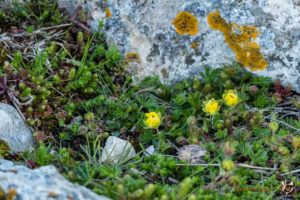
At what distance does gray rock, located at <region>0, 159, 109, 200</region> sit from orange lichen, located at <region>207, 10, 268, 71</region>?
7.50 ft

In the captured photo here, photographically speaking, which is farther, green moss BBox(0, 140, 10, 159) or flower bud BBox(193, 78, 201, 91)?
flower bud BBox(193, 78, 201, 91)

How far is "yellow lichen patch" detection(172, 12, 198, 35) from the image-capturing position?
3635 millimetres

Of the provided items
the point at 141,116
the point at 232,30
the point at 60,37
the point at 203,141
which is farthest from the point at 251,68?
the point at 60,37

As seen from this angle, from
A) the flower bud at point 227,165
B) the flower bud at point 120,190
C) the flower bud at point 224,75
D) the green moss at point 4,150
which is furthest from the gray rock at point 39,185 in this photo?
the flower bud at point 224,75

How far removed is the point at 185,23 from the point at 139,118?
1.17 meters

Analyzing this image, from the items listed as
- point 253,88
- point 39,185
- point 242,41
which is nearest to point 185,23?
point 242,41

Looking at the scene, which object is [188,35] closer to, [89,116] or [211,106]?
[211,106]

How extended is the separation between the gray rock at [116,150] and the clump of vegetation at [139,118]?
80 mm

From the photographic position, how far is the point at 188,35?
3684 millimetres

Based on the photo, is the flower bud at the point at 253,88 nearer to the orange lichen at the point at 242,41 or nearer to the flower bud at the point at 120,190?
the orange lichen at the point at 242,41

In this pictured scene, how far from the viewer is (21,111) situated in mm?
3145

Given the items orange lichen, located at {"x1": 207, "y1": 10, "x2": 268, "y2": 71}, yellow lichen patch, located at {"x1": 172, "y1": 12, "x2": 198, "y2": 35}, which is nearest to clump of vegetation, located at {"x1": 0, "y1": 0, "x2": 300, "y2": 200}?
orange lichen, located at {"x1": 207, "y1": 10, "x2": 268, "y2": 71}

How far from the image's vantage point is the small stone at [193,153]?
286 centimetres

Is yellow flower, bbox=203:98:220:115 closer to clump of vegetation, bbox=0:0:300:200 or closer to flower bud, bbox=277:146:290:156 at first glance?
clump of vegetation, bbox=0:0:300:200
